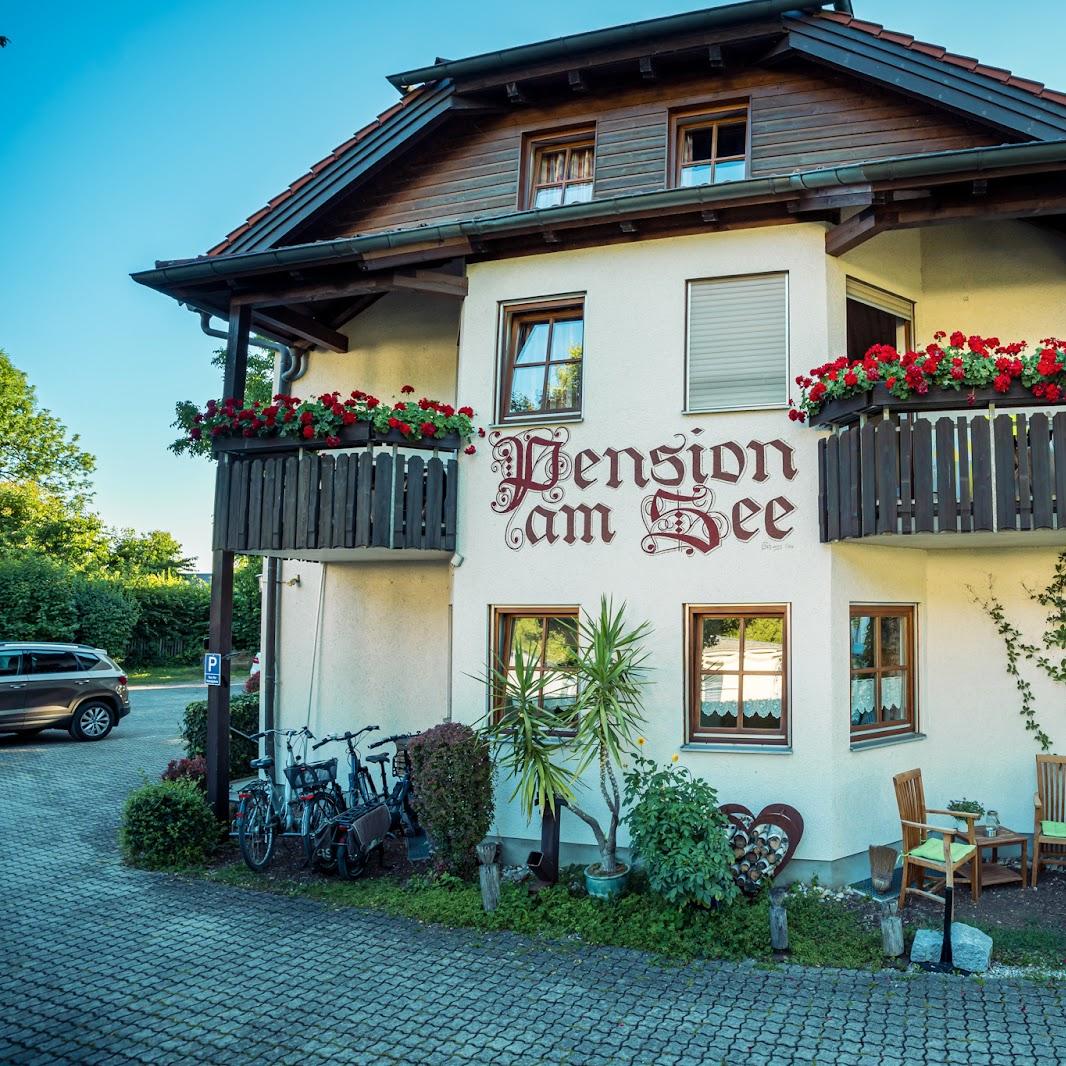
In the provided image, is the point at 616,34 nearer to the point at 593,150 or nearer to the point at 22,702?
the point at 593,150

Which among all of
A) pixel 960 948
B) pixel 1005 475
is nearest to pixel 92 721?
pixel 960 948

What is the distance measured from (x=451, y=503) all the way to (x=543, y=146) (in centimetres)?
430

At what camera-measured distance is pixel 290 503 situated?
9.59 metres

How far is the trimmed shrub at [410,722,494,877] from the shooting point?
8.38m

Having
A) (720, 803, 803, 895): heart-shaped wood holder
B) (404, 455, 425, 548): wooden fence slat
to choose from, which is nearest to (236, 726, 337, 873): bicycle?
(404, 455, 425, 548): wooden fence slat

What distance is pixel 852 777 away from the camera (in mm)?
8438

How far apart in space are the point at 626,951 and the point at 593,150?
816 cm

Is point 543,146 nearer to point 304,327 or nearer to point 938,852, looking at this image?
point 304,327

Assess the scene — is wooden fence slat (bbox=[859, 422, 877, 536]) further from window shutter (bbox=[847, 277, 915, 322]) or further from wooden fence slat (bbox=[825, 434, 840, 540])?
window shutter (bbox=[847, 277, 915, 322])

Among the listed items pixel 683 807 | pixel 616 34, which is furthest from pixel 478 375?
pixel 683 807

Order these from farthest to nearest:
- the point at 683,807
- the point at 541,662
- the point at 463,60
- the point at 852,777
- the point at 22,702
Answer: the point at 22,702 < the point at 463,60 < the point at 541,662 < the point at 852,777 < the point at 683,807

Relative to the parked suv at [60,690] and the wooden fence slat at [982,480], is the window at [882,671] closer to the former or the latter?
the wooden fence slat at [982,480]

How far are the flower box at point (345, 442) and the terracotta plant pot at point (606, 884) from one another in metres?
4.41

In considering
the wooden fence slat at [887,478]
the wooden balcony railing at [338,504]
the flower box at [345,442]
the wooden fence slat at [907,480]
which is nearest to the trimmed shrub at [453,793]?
the wooden balcony railing at [338,504]
